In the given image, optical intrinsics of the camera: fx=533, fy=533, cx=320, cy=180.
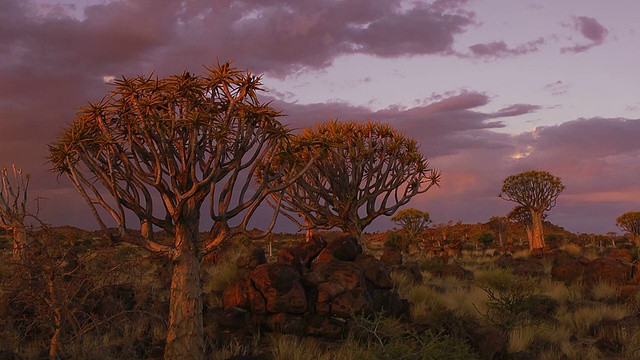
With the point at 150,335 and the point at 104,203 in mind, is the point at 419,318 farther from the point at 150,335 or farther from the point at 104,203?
the point at 104,203

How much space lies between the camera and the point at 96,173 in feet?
28.5

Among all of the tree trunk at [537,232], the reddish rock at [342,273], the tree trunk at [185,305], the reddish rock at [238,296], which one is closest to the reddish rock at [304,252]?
the reddish rock at [342,273]

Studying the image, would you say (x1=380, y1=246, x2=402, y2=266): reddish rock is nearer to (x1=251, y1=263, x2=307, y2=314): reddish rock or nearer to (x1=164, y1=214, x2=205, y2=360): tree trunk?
(x1=251, y1=263, x2=307, y2=314): reddish rock

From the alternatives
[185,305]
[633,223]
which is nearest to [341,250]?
[185,305]

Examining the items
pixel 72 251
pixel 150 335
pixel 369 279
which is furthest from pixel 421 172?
pixel 72 251

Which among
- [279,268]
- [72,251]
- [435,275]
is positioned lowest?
[435,275]

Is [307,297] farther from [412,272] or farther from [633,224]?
[633,224]

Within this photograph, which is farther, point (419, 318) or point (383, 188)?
point (383, 188)

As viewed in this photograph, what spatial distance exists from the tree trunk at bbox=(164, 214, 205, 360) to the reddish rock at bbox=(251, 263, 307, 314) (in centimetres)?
188

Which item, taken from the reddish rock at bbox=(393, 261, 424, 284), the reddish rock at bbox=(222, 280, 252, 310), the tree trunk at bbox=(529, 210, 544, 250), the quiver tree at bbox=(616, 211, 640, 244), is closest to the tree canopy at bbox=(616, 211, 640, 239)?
the quiver tree at bbox=(616, 211, 640, 244)

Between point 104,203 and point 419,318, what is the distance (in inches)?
273

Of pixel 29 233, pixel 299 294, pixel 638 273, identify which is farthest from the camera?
pixel 638 273

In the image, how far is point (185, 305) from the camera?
8305 millimetres

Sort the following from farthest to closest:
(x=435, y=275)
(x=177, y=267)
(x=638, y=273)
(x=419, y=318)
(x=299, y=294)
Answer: (x=435, y=275)
(x=638, y=273)
(x=419, y=318)
(x=299, y=294)
(x=177, y=267)
